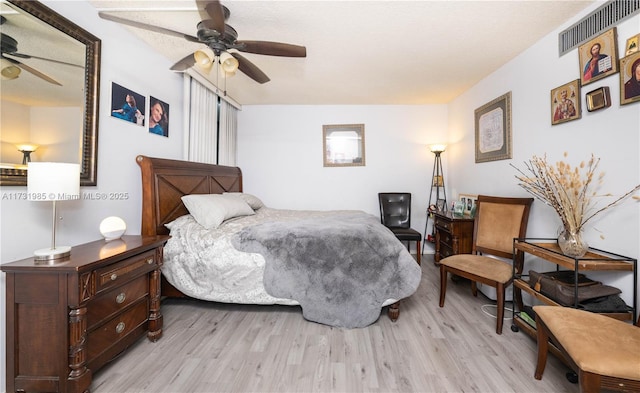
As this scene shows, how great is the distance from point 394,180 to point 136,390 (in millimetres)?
3929

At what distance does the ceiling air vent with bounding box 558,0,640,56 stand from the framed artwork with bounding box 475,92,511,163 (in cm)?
71

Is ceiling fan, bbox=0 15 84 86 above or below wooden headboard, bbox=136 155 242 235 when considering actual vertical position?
above

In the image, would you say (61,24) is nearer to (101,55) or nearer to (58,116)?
(101,55)

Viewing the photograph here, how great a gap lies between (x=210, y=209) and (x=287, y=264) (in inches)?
38.1

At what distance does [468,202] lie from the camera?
139 inches

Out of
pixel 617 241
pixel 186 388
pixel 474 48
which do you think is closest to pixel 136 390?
pixel 186 388

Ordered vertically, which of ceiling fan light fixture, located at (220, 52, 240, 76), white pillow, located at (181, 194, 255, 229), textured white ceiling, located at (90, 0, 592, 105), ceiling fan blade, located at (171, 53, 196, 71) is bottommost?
white pillow, located at (181, 194, 255, 229)

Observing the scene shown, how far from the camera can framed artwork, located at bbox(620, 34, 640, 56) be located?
1.58 m

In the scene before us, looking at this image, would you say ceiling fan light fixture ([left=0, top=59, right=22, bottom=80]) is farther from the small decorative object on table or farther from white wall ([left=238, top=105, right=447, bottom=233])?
the small decorative object on table

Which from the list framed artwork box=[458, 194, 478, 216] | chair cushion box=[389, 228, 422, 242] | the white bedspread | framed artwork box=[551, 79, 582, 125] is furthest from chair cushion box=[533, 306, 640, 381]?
framed artwork box=[458, 194, 478, 216]

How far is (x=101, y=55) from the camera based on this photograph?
1972 mm

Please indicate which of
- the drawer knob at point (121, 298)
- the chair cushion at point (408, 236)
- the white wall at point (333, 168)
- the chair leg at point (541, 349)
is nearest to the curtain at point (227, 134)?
the white wall at point (333, 168)

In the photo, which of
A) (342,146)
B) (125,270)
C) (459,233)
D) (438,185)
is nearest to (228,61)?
(125,270)

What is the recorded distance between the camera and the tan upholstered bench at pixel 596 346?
105cm
